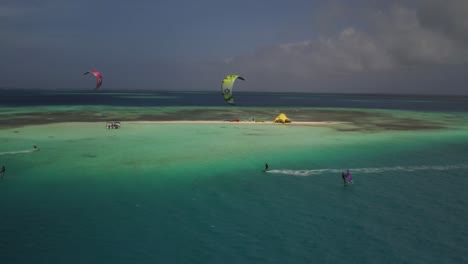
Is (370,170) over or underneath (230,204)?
over

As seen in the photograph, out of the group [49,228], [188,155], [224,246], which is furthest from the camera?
[188,155]

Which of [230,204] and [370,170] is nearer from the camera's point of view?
[230,204]

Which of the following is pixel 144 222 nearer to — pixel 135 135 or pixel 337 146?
pixel 337 146

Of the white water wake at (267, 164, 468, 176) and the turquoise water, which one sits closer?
the turquoise water

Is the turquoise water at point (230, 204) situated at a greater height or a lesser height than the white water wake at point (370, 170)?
lesser

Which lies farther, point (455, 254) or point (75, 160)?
point (75, 160)

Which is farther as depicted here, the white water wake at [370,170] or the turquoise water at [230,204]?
the white water wake at [370,170]

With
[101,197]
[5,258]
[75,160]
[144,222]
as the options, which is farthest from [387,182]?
[75,160]

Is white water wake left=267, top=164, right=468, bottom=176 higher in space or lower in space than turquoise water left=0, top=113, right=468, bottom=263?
higher
